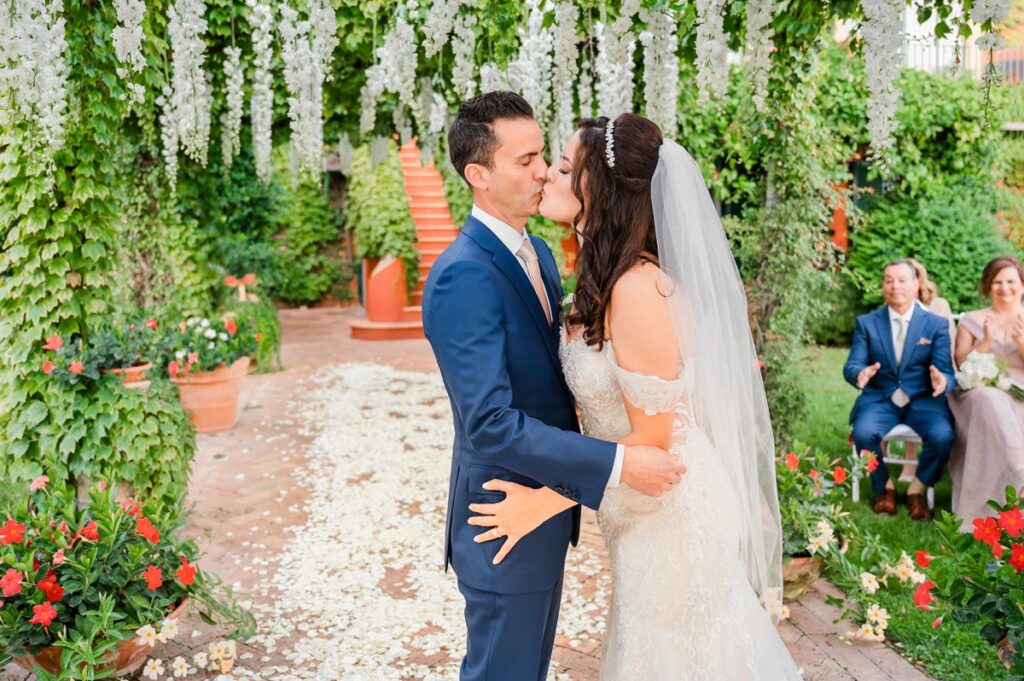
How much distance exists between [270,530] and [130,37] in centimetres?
264

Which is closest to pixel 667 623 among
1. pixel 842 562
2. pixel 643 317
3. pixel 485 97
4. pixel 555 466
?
pixel 555 466

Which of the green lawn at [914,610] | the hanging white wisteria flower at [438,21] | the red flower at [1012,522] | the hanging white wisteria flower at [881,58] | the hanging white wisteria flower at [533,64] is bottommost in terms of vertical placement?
the green lawn at [914,610]

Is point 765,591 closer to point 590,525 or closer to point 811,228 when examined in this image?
point 590,525

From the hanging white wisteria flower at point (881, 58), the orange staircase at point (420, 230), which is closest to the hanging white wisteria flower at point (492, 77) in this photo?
the hanging white wisteria flower at point (881, 58)

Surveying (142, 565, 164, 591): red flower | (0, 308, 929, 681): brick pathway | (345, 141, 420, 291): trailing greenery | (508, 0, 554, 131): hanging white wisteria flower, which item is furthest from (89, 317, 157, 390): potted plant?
(345, 141, 420, 291): trailing greenery

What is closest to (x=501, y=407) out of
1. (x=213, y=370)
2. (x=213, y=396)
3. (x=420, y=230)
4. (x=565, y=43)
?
(x=565, y=43)

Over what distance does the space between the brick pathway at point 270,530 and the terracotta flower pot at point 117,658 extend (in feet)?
0.70

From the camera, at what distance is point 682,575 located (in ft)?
6.94

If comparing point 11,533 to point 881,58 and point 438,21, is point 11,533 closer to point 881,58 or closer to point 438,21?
point 438,21

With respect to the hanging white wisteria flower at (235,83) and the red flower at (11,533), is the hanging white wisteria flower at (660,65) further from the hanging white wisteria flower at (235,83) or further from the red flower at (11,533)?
the red flower at (11,533)

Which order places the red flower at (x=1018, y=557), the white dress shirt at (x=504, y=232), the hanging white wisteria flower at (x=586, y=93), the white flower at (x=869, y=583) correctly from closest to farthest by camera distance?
the white dress shirt at (x=504, y=232), the red flower at (x=1018, y=557), the white flower at (x=869, y=583), the hanging white wisteria flower at (x=586, y=93)

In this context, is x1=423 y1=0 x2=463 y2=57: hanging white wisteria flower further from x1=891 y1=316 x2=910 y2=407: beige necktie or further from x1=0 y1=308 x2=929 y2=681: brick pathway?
x1=891 y1=316 x2=910 y2=407: beige necktie

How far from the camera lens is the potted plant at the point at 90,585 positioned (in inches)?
106

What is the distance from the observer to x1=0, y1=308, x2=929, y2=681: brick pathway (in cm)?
320
